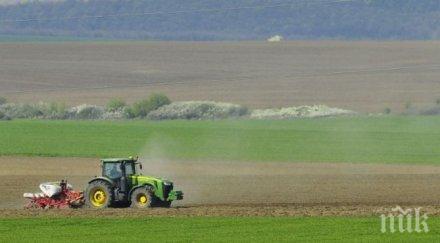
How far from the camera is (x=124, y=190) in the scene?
41.6 meters

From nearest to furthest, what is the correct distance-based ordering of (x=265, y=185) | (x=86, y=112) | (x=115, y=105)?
(x=265, y=185)
(x=86, y=112)
(x=115, y=105)

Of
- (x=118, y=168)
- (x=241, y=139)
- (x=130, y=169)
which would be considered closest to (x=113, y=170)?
(x=118, y=168)

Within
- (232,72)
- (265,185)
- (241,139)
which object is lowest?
(265,185)

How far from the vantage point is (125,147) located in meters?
71.5

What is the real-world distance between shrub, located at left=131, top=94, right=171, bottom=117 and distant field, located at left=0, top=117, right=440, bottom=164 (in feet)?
17.8

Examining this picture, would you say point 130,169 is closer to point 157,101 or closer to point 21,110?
point 21,110

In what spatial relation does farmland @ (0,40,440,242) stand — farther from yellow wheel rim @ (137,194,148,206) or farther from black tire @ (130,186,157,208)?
yellow wheel rim @ (137,194,148,206)

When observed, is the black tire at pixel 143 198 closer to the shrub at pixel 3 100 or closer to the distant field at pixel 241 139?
the distant field at pixel 241 139

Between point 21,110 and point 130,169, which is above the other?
point 21,110

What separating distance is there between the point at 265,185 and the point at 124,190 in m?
9.65

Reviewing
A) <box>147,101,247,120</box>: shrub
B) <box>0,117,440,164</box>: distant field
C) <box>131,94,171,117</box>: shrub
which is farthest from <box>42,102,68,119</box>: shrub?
<box>147,101,247,120</box>: shrub

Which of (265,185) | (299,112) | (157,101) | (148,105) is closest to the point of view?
(265,185)

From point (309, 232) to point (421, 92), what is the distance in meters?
83.0

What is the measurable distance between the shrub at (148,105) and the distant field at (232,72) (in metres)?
9.34
